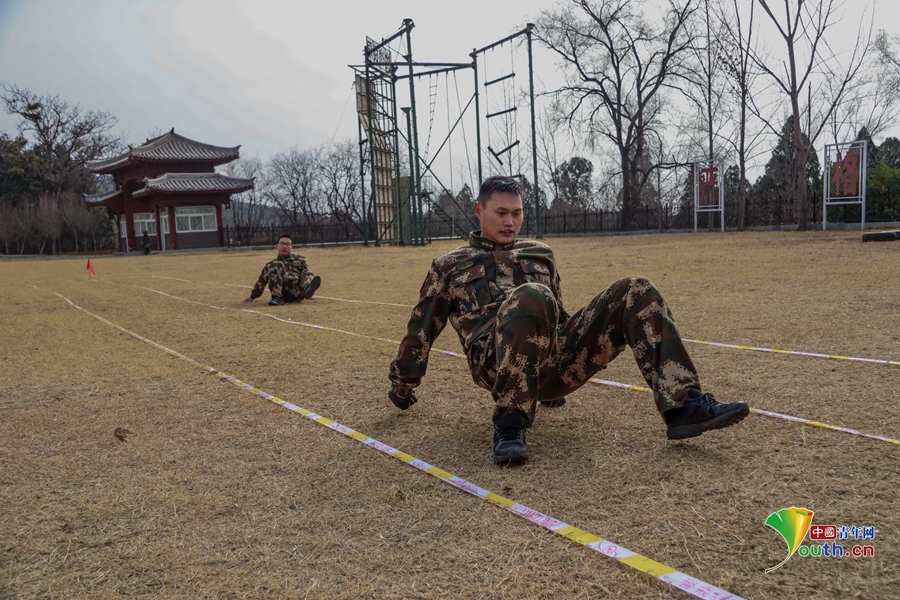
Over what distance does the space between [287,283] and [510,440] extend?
21.2 feet

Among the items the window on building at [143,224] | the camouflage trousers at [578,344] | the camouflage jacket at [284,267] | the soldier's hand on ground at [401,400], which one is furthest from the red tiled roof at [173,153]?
the camouflage trousers at [578,344]

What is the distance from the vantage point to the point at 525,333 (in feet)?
8.05

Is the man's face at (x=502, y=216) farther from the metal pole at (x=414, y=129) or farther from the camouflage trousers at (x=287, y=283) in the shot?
the metal pole at (x=414, y=129)

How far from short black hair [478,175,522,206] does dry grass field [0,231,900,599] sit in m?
1.01

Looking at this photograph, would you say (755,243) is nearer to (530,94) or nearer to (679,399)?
(530,94)

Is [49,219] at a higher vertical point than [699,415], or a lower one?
higher

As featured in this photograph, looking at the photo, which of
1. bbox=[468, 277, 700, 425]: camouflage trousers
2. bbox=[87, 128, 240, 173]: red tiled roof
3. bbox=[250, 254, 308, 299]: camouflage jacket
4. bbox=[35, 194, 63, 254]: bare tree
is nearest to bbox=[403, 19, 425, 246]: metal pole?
bbox=[250, 254, 308, 299]: camouflage jacket

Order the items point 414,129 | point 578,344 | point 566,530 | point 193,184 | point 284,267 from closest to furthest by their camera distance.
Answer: point 566,530 < point 578,344 < point 284,267 < point 414,129 < point 193,184

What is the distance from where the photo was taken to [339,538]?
6.57 ft

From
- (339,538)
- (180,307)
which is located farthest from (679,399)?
(180,307)

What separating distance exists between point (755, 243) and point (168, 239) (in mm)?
Answer: 29210

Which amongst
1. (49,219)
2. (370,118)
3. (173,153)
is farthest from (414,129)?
(49,219)

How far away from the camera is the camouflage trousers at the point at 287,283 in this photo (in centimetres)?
847

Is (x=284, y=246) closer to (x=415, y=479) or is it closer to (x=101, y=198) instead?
(x=415, y=479)
